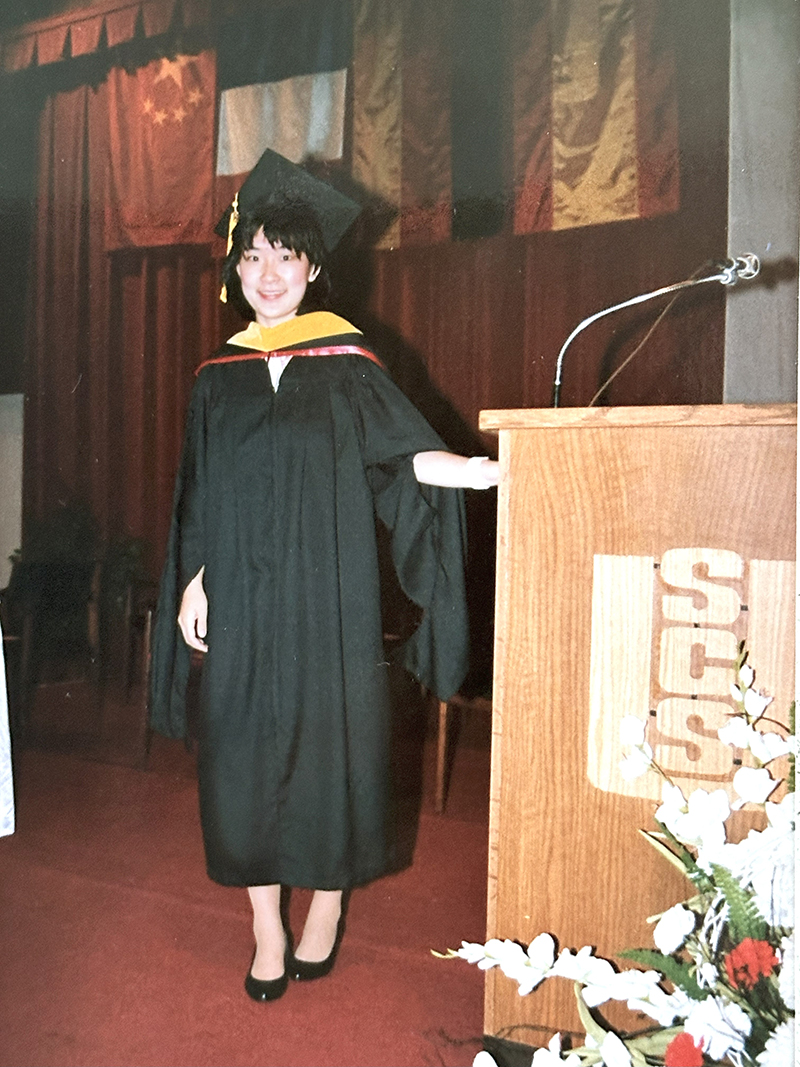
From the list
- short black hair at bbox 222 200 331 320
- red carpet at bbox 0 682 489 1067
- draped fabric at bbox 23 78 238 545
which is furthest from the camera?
draped fabric at bbox 23 78 238 545

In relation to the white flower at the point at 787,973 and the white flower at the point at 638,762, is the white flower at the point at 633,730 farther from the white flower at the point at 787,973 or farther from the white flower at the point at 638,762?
the white flower at the point at 787,973

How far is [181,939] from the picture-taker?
1.71 meters

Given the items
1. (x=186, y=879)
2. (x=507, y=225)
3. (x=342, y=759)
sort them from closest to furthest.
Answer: (x=342, y=759)
(x=186, y=879)
(x=507, y=225)

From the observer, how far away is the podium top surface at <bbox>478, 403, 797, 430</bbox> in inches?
44.7

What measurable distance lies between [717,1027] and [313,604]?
947 mm

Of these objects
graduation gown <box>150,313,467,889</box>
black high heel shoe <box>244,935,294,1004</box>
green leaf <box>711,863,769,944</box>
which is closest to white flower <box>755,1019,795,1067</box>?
green leaf <box>711,863,769,944</box>

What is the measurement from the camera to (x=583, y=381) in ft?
9.25

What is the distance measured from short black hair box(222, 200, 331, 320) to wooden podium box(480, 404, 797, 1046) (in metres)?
0.61

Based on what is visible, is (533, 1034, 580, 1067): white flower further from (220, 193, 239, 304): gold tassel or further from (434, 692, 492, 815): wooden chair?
(220, 193, 239, 304): gold tassel

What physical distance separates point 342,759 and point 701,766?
0.69m

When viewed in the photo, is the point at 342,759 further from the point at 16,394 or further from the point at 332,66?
the point at 332,66

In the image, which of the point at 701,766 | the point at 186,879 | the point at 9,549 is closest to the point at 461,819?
the point at 186,879

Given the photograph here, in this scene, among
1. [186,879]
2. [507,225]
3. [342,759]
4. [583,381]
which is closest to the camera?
[342,759]

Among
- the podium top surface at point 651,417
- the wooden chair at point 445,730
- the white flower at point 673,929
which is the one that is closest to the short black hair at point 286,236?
the podium top surface at point 651,417
